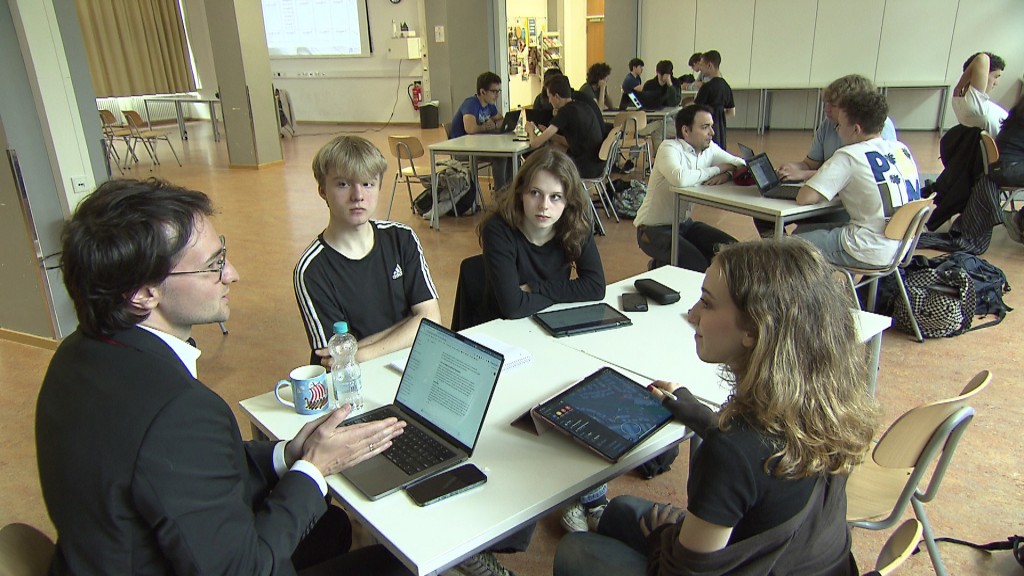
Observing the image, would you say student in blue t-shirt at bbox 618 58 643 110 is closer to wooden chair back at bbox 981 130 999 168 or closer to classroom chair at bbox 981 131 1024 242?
classroom chair at bbox 981 131 1024 242

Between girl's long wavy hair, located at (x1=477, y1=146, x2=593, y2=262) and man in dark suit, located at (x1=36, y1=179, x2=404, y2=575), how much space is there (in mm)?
1374

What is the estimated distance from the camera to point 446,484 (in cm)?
131

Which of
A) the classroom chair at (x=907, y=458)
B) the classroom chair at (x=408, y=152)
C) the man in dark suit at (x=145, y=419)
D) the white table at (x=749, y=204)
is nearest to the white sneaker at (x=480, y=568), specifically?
the man in dark suit at (x=145, y=419)

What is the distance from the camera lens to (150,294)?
1.08 meters

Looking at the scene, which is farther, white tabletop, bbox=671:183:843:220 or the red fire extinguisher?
the red fire extinguisher

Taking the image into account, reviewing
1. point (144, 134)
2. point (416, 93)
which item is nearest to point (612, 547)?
point (144, 134)

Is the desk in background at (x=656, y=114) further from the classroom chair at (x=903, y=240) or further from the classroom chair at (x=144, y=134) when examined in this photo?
the classroom chair at (x=144, y=134)

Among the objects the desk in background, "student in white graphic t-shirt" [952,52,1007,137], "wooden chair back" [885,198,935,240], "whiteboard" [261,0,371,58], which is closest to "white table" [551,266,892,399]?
"wooden chair back" [885,198,935,240]

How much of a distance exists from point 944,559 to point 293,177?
25.1 ft

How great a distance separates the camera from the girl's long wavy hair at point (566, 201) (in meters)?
2.39

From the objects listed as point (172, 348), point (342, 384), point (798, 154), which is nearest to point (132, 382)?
point (172, 348)

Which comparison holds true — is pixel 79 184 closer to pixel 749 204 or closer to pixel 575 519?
pixel 575 519

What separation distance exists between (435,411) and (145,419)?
64cm

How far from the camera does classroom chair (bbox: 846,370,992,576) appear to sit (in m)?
1.39
